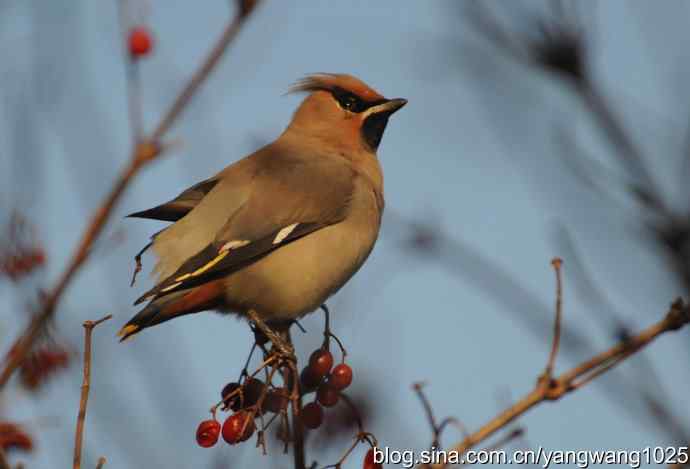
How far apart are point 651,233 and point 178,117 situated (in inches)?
32.3

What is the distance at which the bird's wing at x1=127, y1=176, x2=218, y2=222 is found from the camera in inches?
159

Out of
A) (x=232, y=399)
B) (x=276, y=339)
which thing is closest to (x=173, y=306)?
(x=276, y=339)

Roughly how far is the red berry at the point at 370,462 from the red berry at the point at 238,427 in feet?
1.29

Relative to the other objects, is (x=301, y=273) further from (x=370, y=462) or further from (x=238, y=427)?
(x=370, y=462)

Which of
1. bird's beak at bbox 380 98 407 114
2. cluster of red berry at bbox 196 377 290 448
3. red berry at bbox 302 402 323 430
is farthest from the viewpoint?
bird's beak at bbox 380 98 407 114

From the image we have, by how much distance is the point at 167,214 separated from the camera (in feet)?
13.4

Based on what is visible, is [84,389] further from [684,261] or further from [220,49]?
[684,261]

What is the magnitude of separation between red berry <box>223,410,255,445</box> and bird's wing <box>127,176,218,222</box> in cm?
123

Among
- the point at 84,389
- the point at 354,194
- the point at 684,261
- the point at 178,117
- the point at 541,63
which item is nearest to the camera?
the point at 684,261

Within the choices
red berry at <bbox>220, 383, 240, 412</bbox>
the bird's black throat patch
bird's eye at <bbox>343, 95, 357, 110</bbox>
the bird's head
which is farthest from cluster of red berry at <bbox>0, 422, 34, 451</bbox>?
bird's eye at <bbox>343, 95, 357, 110</bbox>

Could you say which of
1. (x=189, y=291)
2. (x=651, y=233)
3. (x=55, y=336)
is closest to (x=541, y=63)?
(x=651, y=233)

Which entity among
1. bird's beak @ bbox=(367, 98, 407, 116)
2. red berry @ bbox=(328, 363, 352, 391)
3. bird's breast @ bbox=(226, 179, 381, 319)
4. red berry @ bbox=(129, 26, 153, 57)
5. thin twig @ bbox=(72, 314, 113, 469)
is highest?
red berry @ bbox=(129, 26, 153, 57)

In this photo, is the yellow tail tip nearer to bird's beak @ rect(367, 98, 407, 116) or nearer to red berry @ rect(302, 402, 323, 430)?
red berry @ rect(302, 402, 323, 430)

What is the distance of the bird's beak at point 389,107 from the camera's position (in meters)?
5.09
